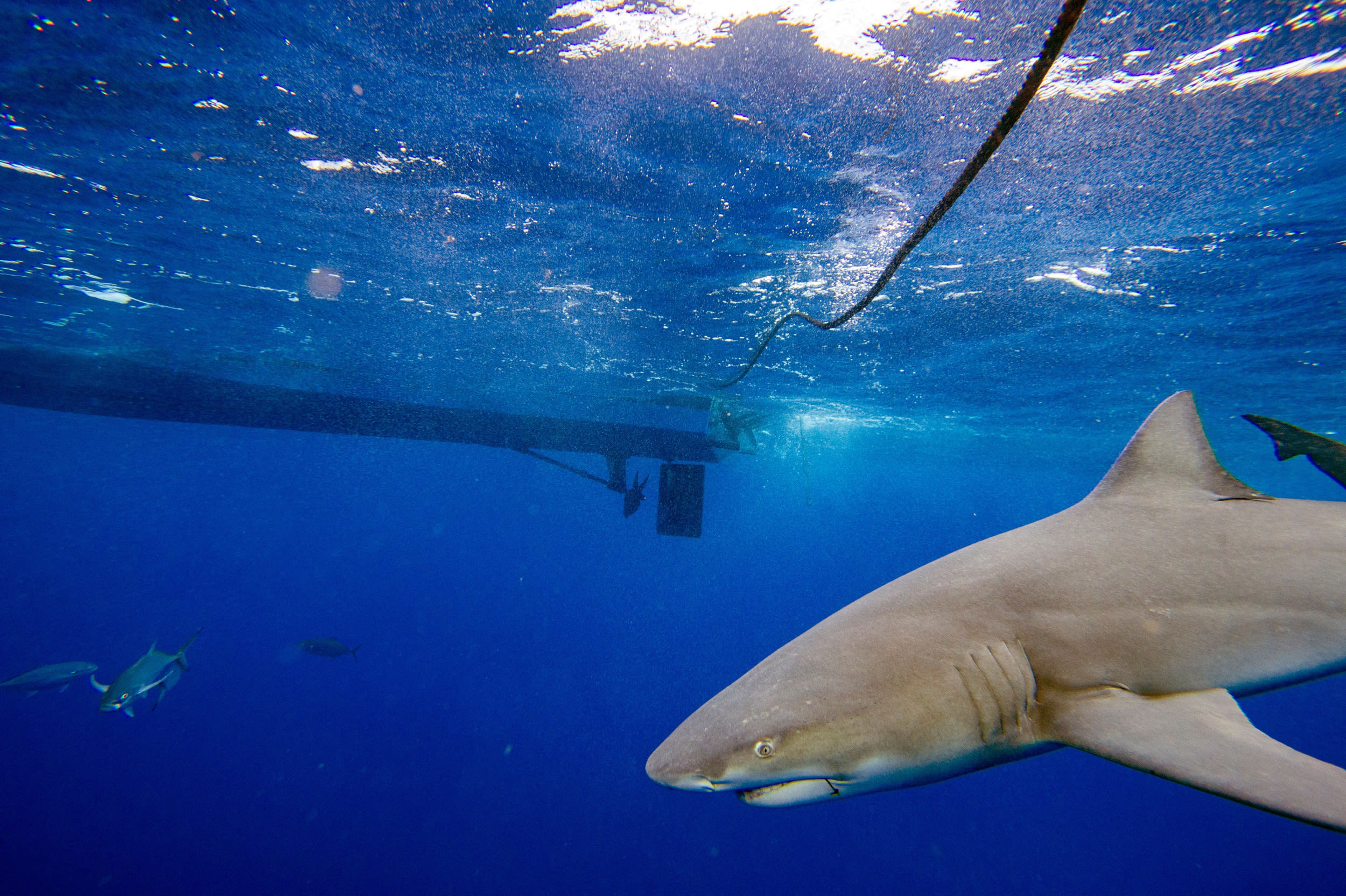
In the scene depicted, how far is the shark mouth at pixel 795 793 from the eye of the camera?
1.83 metres

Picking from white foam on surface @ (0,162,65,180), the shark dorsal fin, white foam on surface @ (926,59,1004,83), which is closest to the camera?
the shark dorsal fin

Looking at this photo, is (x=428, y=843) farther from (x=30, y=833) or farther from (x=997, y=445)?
(x=997, y=445)

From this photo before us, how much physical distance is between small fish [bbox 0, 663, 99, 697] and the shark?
2.60 meters

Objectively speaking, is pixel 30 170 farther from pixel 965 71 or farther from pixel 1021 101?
pixel 965 71

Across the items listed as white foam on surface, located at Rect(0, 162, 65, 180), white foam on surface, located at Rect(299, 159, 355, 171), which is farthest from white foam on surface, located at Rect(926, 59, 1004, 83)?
white foam on surface, located at Rect(0, 162, 65, 180)

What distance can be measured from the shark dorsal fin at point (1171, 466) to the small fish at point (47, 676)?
16639 millimetres

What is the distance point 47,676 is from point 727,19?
56.4 feet

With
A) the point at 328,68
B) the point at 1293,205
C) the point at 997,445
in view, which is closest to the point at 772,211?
the point at 328,68

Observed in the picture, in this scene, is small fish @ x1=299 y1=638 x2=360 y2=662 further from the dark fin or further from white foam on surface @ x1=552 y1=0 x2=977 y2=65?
the dark fin

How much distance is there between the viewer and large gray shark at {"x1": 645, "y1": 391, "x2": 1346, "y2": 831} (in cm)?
179

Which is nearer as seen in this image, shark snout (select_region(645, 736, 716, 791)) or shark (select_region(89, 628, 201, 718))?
shark snout (select_region(645, 736, 716, 791))

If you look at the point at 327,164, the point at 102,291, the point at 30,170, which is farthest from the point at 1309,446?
the point at 102,291

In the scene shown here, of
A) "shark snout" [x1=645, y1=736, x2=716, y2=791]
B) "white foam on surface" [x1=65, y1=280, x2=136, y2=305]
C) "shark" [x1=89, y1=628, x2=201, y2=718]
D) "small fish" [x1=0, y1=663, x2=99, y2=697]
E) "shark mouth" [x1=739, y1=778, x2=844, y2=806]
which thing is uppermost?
"white foam on surface" [x1=65, y1=280, x2=136, y2=305]

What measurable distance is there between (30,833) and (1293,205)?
4502 cm
